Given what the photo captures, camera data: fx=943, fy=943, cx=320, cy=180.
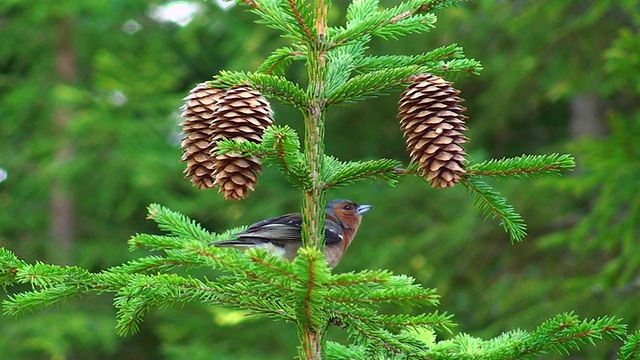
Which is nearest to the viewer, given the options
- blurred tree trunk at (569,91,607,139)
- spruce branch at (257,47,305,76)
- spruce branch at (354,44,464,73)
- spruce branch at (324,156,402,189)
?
spruce branch at (324,156,402,189)

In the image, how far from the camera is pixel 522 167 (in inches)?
96.7

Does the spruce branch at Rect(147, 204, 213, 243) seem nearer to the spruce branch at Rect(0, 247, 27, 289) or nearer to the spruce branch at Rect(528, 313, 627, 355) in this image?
the spruce branch at Rect(0, 247, 27, 289)

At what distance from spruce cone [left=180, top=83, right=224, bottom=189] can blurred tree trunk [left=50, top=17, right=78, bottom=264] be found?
13.2 metres

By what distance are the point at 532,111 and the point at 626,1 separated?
282 inches

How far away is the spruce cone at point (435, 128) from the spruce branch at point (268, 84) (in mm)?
290

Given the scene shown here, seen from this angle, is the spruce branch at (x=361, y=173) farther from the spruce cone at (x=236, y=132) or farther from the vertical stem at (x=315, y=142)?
the spruce cone at (x=236, y=132)

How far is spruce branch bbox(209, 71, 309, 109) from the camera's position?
2.41 m

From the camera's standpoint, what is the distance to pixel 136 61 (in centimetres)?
1438

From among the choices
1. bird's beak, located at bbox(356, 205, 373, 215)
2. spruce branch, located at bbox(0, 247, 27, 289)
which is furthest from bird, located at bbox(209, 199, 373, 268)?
spruce branch, located at bbox(0, 247, 27, 289)

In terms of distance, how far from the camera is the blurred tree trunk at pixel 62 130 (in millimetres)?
15602

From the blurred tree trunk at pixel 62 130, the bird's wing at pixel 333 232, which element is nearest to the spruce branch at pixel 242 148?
the bird's wing at pixel 333 232

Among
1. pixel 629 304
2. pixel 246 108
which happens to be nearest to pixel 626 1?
pixel 629 304

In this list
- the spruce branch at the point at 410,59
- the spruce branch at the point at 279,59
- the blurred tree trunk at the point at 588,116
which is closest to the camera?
the spruce branch at the point at 410,59

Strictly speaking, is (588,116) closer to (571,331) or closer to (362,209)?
(362,209)
